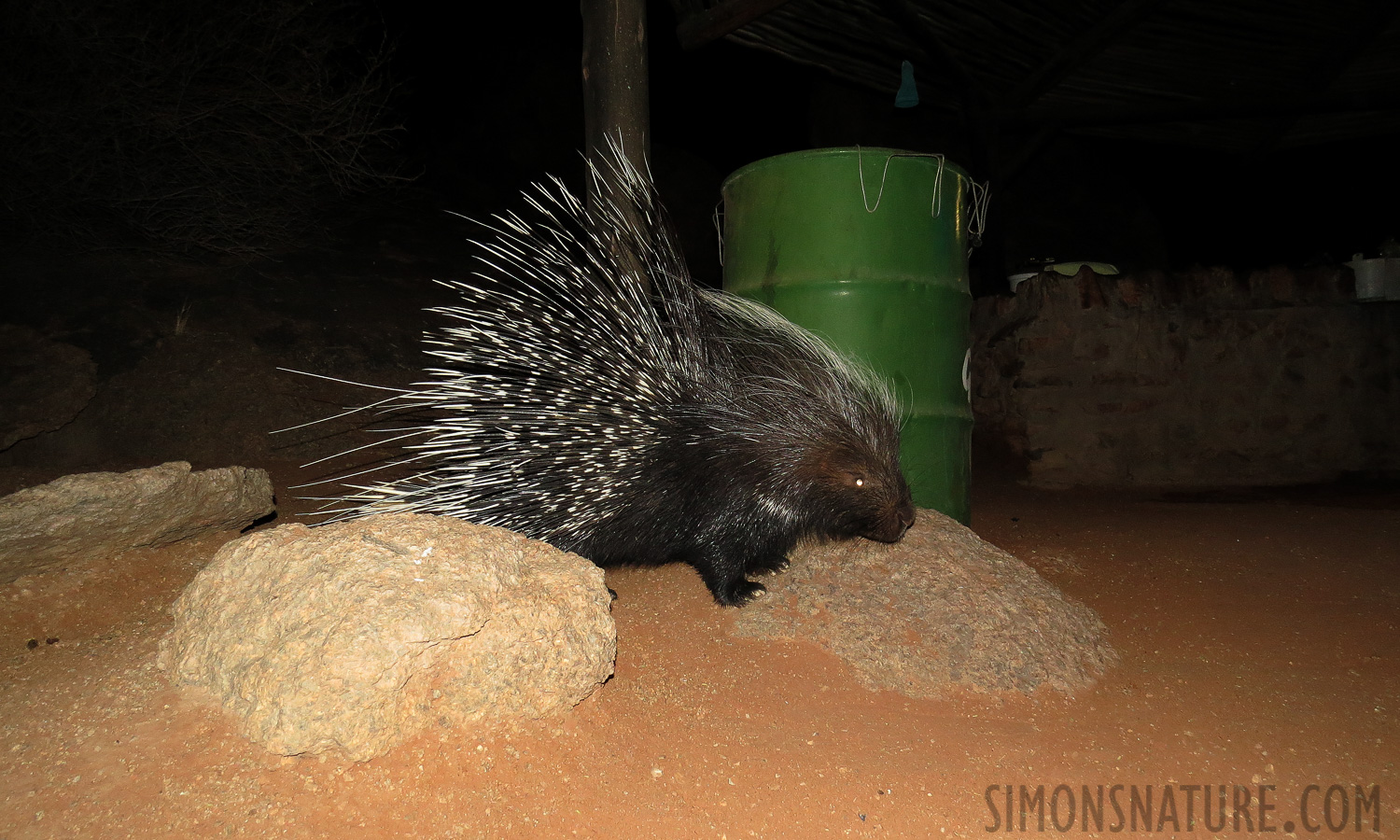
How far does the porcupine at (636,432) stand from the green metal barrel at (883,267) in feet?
1.64

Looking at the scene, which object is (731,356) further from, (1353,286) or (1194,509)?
(1353,286)

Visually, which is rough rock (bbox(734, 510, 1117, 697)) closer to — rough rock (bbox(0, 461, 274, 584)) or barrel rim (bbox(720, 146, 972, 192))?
barrel rim (bbox(720, 146, 972, 192))

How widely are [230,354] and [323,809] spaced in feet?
14.3

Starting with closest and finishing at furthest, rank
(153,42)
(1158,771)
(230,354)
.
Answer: (1158,771) → (230,354) → (153,42)

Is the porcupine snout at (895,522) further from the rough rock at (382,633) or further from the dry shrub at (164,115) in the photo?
the dry shrub at (164,115)

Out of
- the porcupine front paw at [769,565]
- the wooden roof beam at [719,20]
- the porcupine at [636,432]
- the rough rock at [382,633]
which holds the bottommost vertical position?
the porcupine front paw at [769,565]

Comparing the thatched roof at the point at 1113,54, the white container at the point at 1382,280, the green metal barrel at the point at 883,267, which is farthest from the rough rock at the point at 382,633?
the white container at the point at 1382,280

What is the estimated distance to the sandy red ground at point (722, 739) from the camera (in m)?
1.56

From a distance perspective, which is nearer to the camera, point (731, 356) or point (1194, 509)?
point (731, 356)

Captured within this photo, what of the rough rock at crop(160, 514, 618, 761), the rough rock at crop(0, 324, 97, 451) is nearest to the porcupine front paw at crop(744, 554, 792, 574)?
the rough rock at crop(160, 514, 618, 761)

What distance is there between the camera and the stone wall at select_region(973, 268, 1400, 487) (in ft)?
17.8

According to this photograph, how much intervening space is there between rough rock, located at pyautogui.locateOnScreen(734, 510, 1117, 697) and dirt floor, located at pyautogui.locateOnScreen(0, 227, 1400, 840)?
0.08m

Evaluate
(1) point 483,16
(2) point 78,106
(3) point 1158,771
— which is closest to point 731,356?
(3) point 1158,771

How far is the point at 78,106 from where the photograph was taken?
5.48 meters
